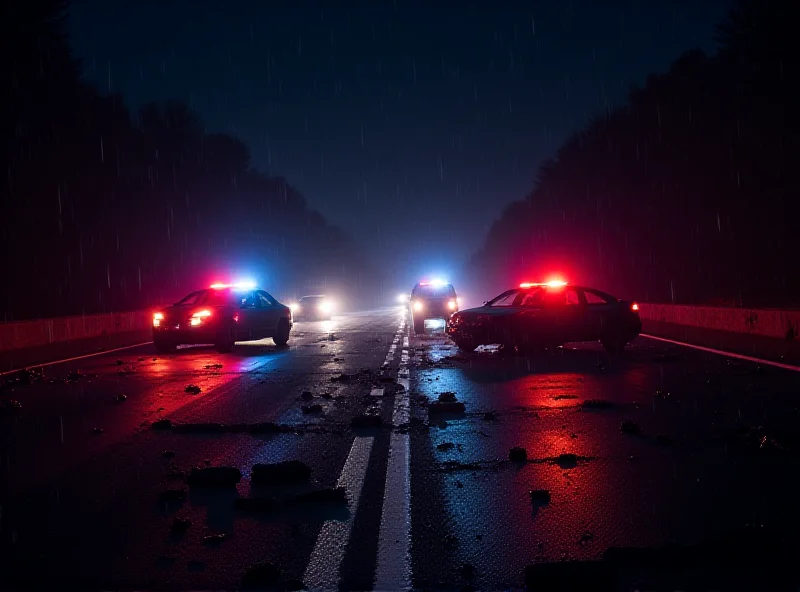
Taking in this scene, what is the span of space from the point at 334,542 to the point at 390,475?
64.7 inches

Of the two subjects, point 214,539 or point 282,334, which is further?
point 282,334

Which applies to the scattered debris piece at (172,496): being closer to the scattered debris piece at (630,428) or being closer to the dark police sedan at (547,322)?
the scattered debris piece at (630,428)

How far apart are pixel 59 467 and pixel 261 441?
180 cm

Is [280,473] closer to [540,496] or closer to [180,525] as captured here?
[180,525]

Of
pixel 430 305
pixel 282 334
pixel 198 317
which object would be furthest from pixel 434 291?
pixel 198 317

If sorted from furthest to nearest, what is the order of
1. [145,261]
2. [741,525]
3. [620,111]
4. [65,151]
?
1. [620,111]
2. [145,261]
3. [65,151]
4. [741,525]

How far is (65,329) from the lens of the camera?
23.4m

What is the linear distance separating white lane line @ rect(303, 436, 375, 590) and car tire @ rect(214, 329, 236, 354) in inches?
498

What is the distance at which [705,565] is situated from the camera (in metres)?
3.87

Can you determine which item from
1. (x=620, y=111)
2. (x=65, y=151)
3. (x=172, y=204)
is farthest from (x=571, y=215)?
(x=65, y=151)

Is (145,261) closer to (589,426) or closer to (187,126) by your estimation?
(187,126)

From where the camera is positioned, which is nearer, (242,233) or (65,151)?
(65,151)

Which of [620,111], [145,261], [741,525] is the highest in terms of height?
[620,111]

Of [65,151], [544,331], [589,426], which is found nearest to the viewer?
[589,426]
